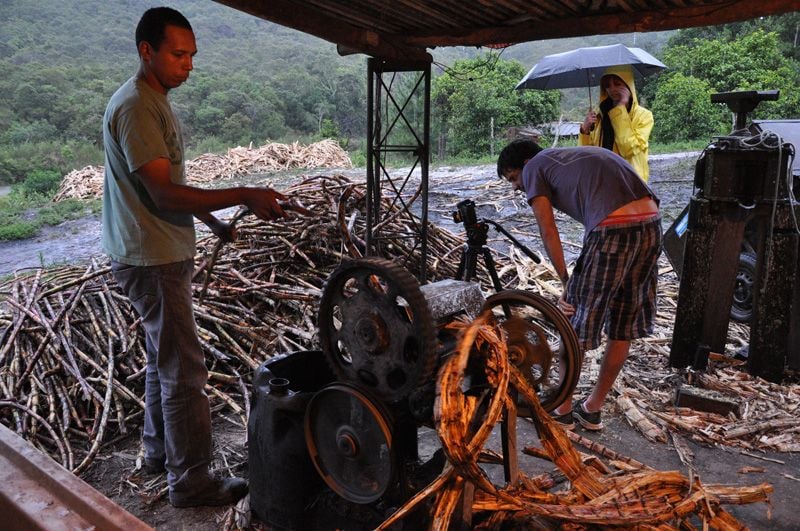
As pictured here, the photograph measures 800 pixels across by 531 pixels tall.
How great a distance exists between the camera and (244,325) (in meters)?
5.16

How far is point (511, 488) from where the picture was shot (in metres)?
2.25

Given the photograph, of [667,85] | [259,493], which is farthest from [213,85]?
[259,493]

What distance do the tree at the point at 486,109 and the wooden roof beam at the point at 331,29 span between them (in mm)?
21200

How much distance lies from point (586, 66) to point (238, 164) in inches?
714

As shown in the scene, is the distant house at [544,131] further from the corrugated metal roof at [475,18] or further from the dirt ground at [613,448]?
the dirt ground at [613,448]

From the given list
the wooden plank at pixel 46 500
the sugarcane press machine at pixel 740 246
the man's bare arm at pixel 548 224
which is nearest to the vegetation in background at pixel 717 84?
the sugarcane press machine at pixel 740 246

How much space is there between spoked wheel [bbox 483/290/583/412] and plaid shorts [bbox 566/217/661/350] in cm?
78

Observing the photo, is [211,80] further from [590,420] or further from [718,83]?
[590,420]

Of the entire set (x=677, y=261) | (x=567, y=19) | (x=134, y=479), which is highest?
(x=567, y=19)

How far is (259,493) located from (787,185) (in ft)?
14.8

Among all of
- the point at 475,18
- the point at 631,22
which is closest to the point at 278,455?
the point at 631,22

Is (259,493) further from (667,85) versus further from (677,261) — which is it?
(667,85)

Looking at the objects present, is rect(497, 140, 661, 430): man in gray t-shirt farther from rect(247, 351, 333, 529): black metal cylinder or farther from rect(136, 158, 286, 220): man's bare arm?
rect(247, 351, 333, 529): black metal cylinder

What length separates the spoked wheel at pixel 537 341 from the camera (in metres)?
2.62
